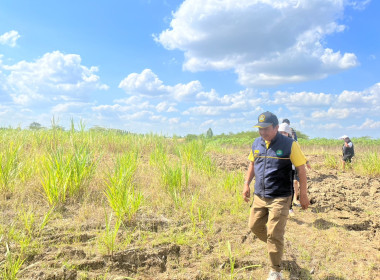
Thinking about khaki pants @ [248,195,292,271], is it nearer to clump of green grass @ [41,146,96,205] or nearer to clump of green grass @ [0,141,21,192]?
clump of green grass @ [41,146,96,205]

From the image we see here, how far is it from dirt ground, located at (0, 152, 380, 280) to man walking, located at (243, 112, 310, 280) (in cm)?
44

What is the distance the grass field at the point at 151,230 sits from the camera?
10.8 feet

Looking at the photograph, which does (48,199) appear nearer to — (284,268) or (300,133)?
(284,268)

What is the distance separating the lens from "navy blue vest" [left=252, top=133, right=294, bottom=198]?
3.20 meters

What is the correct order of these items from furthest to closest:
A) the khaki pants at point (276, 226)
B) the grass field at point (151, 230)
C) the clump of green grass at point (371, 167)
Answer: the clump of green grass at point (371, 167) → the grass field at point (151, 230) → the khaki pants at point (276, 226)

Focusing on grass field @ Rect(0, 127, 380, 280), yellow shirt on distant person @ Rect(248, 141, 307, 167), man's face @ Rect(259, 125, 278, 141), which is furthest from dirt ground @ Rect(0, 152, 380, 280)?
man's face @ Rect(259, 125, 278, 141)

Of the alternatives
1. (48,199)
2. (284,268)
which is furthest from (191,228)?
(48,199)

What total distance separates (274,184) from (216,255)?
1.20 meters

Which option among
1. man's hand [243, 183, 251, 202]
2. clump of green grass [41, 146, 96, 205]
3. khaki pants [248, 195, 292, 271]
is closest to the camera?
khaki pants [248, 195, 292, 271]

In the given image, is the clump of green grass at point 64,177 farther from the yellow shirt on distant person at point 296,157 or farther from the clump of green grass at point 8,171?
the yellow shirt on distant person at point 296,157

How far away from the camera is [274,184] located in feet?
10.5

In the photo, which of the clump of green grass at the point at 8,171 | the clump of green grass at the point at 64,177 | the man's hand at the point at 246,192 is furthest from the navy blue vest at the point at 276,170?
the clump of green grass at the point at 8,171

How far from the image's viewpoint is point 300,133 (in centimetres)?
3247

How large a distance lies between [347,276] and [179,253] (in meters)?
2.09
